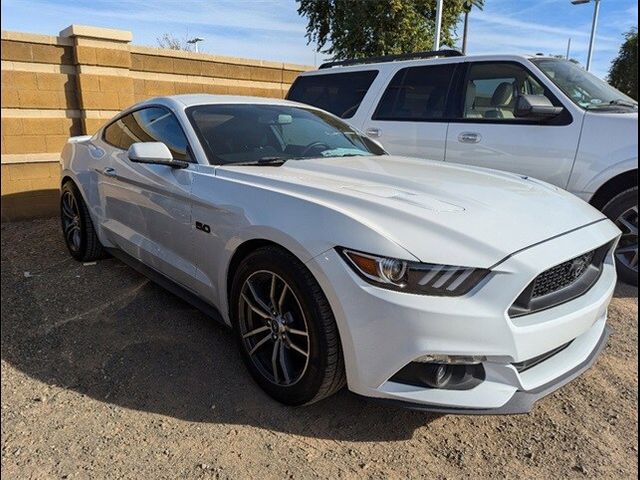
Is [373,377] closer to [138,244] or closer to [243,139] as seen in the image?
[243,139]

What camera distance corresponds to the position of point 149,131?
3.80 metres

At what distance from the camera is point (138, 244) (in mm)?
3639

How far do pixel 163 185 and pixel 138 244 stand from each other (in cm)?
64

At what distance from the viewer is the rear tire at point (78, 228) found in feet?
14.8

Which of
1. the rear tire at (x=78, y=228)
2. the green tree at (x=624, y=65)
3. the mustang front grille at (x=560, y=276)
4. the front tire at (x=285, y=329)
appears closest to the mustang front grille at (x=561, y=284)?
the mustang front grille at (x=560, y=276)

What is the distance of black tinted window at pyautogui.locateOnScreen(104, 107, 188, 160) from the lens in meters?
3.37

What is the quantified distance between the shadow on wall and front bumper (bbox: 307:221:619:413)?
5.69 meters

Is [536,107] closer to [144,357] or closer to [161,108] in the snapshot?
[161,108]

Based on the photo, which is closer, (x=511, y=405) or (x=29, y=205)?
(x=511, y=405)

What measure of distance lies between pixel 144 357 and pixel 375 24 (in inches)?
565

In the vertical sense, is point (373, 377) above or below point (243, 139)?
below

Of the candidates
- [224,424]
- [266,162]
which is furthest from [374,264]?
[266,162]

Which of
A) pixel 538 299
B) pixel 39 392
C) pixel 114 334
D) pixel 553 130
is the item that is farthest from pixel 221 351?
pixel 553 130

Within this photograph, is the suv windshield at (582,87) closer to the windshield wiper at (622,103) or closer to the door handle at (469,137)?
the windshield wiper at (622,103)
